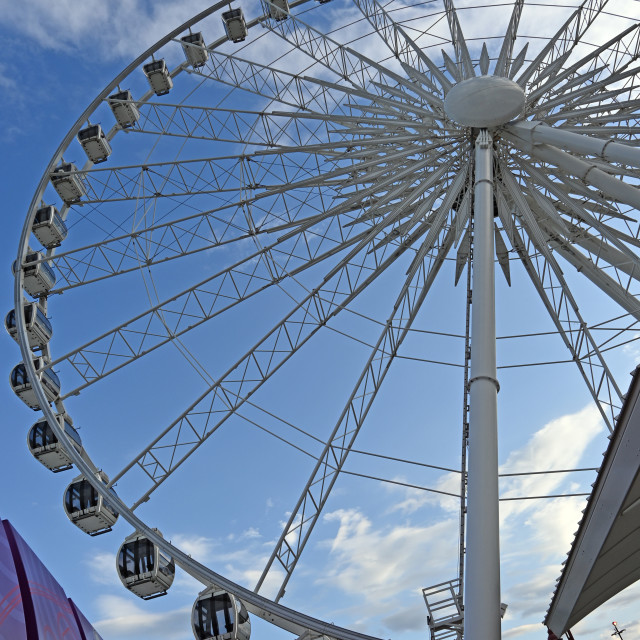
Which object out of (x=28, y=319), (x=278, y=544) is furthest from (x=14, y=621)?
(x=28, y=319)

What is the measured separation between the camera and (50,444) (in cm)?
2109

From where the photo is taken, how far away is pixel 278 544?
18297mm

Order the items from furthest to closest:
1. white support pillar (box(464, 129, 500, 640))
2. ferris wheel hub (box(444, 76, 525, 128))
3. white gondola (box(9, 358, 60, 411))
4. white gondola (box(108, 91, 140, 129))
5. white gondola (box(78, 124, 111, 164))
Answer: white gondola (box(78, 124, 111, 164)) < white gondola (box(108, 91, 140, 129)) < white gondola (box(9, 358, 60, 411)) < ferris wheel hub (box(444, 76, 525, 128)) < white support pillar (box(464, 129, 500, 640))

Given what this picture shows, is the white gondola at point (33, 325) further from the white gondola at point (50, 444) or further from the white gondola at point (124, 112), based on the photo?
the white gondola at point (124, 112)

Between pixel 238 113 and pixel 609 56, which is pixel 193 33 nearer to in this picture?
pixel 238 113

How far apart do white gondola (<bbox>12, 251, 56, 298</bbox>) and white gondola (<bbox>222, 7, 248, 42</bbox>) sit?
33.3ft

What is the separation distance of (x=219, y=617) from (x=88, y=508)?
5.16m

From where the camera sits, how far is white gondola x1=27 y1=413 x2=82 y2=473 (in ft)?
69.2

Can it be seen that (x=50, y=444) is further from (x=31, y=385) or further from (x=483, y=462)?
(x=483, y=462)

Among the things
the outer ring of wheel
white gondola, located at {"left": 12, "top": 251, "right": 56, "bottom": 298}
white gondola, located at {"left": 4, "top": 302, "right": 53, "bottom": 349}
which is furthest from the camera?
white gondola, located at {"left": 12, "top": 251, "right": 56, "bottom": 298}

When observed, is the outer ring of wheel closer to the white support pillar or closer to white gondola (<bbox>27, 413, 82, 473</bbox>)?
white gondola (<bbox>27, 413, 82, 473</bbox>)

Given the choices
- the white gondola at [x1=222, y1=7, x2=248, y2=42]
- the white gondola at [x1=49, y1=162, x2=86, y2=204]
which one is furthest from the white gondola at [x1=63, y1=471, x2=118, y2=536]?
the white gondola at [x1=222, y1=7, x2=248, y2=42]

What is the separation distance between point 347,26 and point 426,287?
34.1 ft

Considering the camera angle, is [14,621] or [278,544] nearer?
[14,621]
